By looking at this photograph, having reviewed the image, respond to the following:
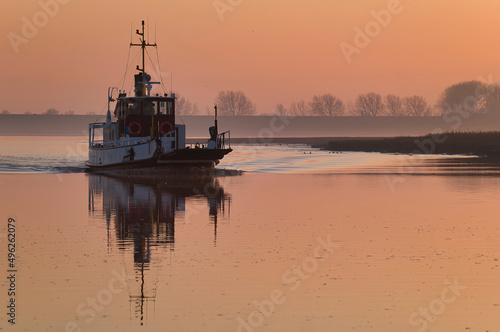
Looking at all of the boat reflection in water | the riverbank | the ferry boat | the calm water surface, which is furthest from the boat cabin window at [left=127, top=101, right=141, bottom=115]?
the riverbank

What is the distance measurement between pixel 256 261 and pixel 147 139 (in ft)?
123

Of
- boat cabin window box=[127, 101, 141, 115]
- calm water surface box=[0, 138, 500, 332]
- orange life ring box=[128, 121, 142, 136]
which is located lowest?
calm water surface box=[0, 138, 500, 332]

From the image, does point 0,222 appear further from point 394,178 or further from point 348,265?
point 394,178

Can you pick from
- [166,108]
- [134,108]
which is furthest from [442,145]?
[134,108]

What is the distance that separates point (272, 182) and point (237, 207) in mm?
13644

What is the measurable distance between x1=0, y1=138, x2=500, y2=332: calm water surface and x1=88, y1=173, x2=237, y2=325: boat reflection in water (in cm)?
7

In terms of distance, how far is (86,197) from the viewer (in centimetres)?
3584

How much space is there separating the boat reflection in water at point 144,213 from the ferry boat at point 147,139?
74.8 inches

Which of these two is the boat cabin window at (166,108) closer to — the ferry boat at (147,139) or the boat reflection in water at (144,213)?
the ferry boat at (147,139)

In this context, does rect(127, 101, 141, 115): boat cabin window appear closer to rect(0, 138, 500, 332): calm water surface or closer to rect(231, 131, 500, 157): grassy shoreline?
rect(0, 138, 500, 332): calm water surface

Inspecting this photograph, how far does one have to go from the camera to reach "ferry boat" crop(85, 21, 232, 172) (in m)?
53.0

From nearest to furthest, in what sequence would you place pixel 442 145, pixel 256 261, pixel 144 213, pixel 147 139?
1. pixel 256 261
2. pixel 144 213
3. pixel 147 139
4. pixel 442 145

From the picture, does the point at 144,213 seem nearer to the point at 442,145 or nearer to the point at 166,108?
the point at 166,108

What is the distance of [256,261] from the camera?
61.9ft
